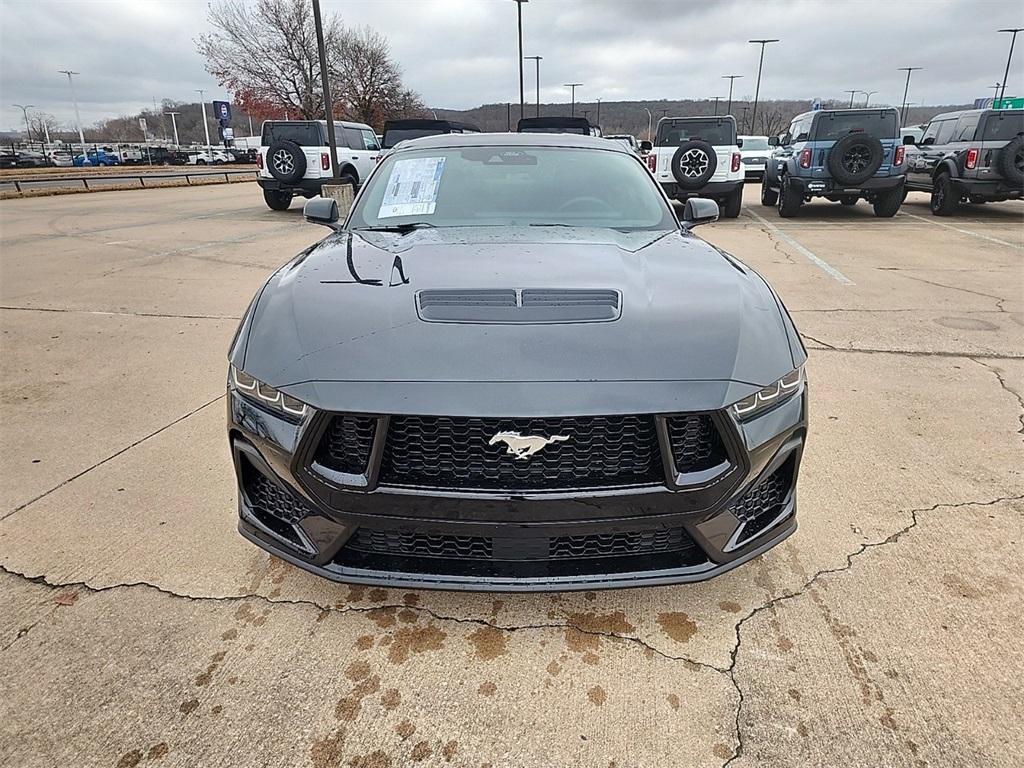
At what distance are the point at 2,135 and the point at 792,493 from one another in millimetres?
149218

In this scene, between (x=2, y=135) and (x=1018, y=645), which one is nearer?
(x=1018, y=645)

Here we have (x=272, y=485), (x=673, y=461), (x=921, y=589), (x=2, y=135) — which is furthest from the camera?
(x=2, y=135)

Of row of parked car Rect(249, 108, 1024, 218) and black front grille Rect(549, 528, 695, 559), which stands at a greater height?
row of parked car Rect(249, 108, 1024, 218)

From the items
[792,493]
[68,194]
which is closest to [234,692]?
[792,493]

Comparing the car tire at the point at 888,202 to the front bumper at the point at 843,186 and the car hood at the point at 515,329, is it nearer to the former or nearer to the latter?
the front bumper at the point at 843,186

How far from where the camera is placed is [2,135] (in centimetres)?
11256

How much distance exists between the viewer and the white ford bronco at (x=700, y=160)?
11531mm

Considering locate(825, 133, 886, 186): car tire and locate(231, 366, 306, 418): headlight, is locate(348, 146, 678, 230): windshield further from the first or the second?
locate(825, 133, 886, 186): car tire

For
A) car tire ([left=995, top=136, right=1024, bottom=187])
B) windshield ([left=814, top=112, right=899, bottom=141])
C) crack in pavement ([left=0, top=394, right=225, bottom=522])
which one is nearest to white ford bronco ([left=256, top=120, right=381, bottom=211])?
windshield ([left=814, top=112, right=899, bottom=141])

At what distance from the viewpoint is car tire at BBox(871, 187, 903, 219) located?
37.7 ft

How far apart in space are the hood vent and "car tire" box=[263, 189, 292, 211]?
13607mm

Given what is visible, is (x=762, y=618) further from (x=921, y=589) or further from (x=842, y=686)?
(x=921, y=589)

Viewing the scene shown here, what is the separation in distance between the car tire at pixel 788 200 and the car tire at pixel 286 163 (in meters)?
9.31

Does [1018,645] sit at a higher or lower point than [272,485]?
lower
